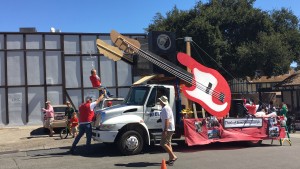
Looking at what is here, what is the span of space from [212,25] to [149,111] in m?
20.5

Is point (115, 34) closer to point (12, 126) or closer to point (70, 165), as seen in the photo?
point (70, 165)

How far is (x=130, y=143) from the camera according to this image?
1191cm

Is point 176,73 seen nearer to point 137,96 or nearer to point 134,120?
point 137,96

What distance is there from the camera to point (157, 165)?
10289mm

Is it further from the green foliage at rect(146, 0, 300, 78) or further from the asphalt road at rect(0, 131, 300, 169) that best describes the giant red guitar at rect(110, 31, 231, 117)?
the green foliage at rect(146, 0, 300, 78)

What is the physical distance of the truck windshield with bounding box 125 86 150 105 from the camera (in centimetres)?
1260

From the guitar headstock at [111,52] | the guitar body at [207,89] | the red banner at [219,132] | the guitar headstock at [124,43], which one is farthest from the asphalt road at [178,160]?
the guitar headstock at [124,43]

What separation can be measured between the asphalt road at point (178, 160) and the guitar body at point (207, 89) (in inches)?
55.6

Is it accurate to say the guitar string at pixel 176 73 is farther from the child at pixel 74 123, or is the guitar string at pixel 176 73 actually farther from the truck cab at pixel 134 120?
the child at pixel 74 123

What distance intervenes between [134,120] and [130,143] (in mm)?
712

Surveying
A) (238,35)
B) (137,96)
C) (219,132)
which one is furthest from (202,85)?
(238,35)

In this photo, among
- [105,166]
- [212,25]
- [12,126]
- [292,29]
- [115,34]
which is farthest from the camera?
[292,29]

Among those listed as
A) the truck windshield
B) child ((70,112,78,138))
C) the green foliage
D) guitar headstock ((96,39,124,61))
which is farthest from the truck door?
the green foliage

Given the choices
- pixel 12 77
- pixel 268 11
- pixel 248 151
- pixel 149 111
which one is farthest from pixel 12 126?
pixel 268 11
